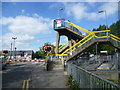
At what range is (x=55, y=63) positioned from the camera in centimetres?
1627

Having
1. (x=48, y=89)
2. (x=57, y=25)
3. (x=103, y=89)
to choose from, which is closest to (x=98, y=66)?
(x=57, y=25)

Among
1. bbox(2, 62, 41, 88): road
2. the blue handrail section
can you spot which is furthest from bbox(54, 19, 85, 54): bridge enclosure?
bbox(2, 62, 41, 88): road

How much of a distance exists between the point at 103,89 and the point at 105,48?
46890 millimetres

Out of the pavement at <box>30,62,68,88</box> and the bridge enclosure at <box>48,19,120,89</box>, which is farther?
the bridge enclosure at <box>48,19,120,89</box>

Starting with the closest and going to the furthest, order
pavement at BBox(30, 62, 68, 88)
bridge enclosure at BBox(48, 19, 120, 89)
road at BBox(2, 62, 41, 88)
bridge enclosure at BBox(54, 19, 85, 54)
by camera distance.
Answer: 1. pavement at BBox(30, 62, 68, 88)
2. road at BBox(2, 62, 41, 88)
3. bridge enclosure at BBox(48, 19, 120, 89)
4. bridge enclosure at BBox(54, 19, 85, 54)

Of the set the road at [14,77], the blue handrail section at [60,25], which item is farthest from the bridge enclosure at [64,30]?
the road at [14,77]

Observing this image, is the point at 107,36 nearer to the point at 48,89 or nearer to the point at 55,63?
the point at 55,63

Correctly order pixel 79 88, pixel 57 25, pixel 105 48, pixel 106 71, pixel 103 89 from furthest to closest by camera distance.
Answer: pixel 105 48 < pixel 57 25 < pixel 106 71 < pixel 79 88 < pixel 103 89

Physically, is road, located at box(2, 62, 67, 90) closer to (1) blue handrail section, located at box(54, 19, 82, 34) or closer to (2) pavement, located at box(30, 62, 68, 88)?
(2) pavement, located at box(30, 62, 68, 88)

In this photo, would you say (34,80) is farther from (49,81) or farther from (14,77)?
(14,77)

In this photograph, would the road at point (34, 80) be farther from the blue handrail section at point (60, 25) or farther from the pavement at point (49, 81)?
the blue handrail section at point (60, 25)

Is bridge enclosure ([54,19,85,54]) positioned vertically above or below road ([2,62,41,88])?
above

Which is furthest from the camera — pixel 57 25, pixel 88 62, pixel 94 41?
pixel 57 25

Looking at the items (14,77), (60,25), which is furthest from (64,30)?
(14,77)
